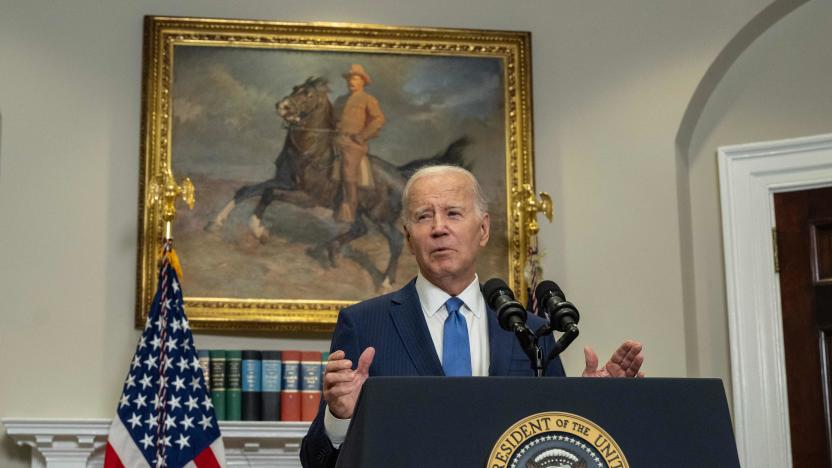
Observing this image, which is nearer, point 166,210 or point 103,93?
point 166,210

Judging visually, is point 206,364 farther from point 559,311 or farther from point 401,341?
point 559,311

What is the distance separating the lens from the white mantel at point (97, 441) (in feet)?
16.6

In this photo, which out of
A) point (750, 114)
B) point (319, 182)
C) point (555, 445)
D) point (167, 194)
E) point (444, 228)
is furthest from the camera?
point (750, 114)

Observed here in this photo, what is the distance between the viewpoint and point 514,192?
5.73 metres

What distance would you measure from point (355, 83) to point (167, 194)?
1142 mm

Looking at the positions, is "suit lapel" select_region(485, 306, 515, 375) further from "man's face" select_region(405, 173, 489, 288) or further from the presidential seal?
the presidential seal

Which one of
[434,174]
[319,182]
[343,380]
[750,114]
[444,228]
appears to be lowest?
[343,380]

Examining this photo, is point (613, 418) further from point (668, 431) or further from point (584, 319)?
point (584, 319)

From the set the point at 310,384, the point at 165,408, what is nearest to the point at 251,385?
the point at 310,384

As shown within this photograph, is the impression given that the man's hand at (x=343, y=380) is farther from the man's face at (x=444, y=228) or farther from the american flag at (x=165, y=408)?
the american flag at (x=165, y=408)

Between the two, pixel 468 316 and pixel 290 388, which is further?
pixel 290 388

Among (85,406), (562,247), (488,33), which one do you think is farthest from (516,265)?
(85,406)

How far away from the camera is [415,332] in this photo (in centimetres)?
293

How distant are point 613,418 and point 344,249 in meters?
3.55
